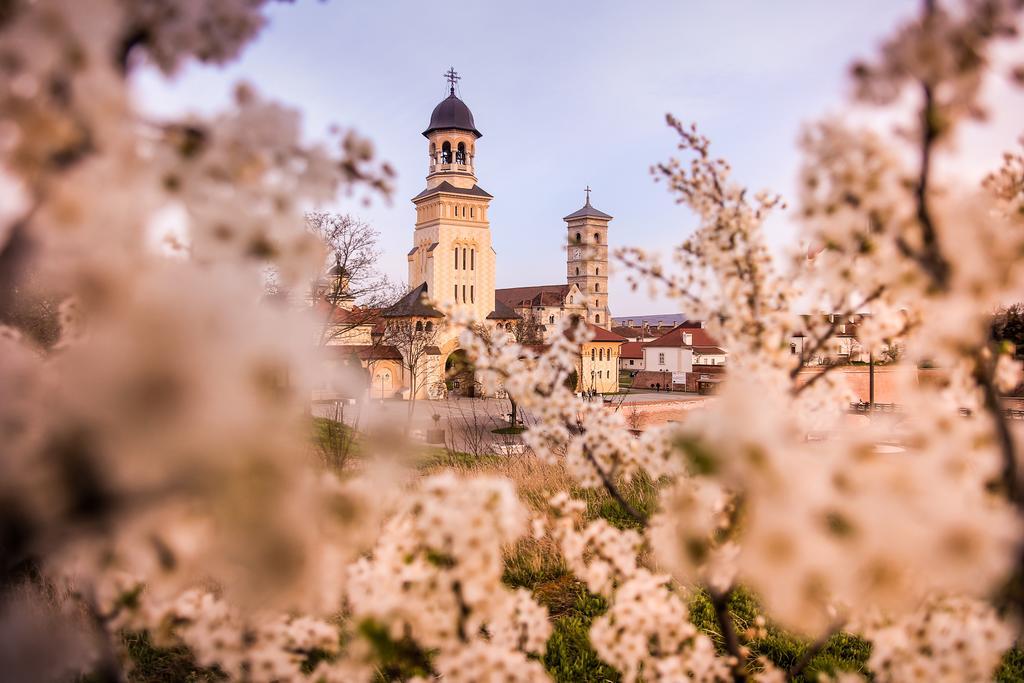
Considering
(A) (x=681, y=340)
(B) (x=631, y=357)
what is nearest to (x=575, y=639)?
(A) (x=681, y=340)

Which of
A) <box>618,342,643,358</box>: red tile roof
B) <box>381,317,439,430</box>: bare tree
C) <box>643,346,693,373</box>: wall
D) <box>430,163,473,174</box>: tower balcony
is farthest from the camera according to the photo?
<box>618,342,643,358</box>: red tile roof

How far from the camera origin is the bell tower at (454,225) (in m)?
43.0

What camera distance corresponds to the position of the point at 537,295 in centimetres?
5812

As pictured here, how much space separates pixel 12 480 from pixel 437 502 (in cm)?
84

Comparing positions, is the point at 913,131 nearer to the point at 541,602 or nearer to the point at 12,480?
the point at 12,480

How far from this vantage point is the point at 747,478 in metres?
0.62

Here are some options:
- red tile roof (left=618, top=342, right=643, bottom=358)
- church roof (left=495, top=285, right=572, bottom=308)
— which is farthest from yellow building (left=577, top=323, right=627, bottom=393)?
red tile roof (left=618, top=342, right=643, bottom=358)

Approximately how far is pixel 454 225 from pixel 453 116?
9.05 m

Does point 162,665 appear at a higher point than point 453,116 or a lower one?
lower

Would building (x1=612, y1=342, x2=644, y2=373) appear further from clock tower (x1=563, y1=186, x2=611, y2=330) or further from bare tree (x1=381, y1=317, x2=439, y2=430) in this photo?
bare tree (x1=381, y1=317, x2=439, y2=430)

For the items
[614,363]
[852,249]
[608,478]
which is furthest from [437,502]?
[614,363]

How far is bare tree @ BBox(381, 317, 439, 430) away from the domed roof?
55.9ft

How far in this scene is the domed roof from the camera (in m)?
46.8

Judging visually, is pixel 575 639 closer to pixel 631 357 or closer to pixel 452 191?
pixel 452 191
